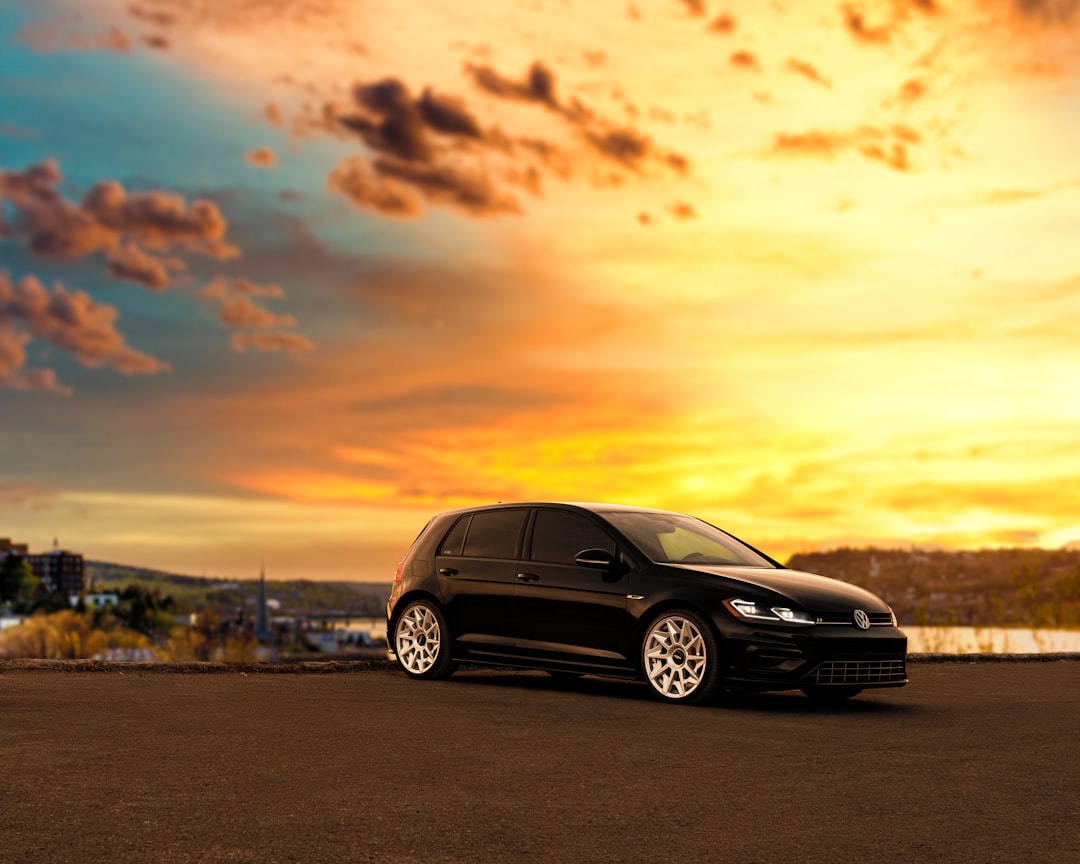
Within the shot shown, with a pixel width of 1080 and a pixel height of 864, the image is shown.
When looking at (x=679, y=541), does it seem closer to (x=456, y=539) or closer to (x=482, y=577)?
(x=482, y=577)

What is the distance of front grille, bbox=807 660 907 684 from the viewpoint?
11.4 meters

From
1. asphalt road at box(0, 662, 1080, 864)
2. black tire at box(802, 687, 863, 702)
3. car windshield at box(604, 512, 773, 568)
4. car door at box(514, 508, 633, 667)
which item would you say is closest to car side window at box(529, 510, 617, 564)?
car door at box(514, 508, 633, 667)

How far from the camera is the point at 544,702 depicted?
458 inches

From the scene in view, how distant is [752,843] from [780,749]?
3.07 metres

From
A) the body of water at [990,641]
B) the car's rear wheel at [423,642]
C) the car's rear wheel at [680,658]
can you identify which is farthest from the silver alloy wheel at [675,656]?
the body of water at [990,641]

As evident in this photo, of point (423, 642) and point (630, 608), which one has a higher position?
point (630, 608)

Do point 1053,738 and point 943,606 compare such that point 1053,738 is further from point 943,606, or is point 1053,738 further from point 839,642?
point 943,606

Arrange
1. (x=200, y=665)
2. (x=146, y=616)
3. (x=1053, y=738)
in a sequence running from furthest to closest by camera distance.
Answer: (x=146, y=616), (x=200, y=665), (x=1053, y=738)

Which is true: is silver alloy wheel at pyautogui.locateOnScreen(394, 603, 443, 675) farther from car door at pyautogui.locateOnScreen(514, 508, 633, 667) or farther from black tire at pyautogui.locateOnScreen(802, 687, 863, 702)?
black tire at pyautogui.locateOnScreen(802, 687, 863, 702)

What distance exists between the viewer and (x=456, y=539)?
13.8 meters

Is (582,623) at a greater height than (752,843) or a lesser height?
greater

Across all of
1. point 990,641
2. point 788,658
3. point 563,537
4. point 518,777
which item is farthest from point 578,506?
point 990,641

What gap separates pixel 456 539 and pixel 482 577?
2.29 feet

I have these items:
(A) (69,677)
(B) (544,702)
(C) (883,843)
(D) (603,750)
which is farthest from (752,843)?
(A) (69,677)
